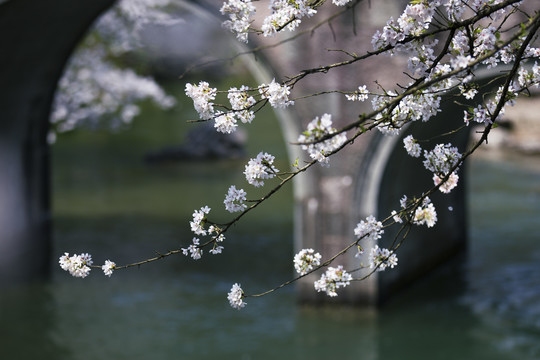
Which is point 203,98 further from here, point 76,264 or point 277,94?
point 76,264

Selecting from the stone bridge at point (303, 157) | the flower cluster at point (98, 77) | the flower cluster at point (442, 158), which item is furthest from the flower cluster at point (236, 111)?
the flower cluster at point (98, 77)

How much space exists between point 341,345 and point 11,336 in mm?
2937

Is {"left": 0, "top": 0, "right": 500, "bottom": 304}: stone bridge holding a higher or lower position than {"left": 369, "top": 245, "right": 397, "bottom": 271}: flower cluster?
higher

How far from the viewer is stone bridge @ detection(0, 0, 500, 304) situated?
7.30 meters

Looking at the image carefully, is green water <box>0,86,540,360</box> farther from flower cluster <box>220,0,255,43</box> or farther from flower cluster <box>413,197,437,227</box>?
flower cluster <box>220,0,255,43</box>

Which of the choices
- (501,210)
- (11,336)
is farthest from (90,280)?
(501,210)

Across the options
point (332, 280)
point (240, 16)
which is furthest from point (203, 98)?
point (332, 280)

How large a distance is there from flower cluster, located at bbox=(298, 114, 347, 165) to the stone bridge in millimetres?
3926

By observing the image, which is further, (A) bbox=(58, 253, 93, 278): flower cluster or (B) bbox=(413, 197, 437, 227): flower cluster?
(A) bbox=(58, 253, 93, 278): flower cluster

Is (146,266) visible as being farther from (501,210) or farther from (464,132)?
(501,210)

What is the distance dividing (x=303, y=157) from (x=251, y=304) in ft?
5.50

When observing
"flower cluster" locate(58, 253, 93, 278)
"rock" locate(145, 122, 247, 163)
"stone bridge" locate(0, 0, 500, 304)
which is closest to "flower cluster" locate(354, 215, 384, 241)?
"flower cluster" locate(58, 253, 93, 278)

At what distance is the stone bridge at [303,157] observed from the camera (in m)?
7.30

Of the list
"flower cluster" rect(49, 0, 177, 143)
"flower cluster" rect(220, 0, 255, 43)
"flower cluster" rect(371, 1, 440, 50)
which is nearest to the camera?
"flower cluster" rect(371, 1, 440, 50)
